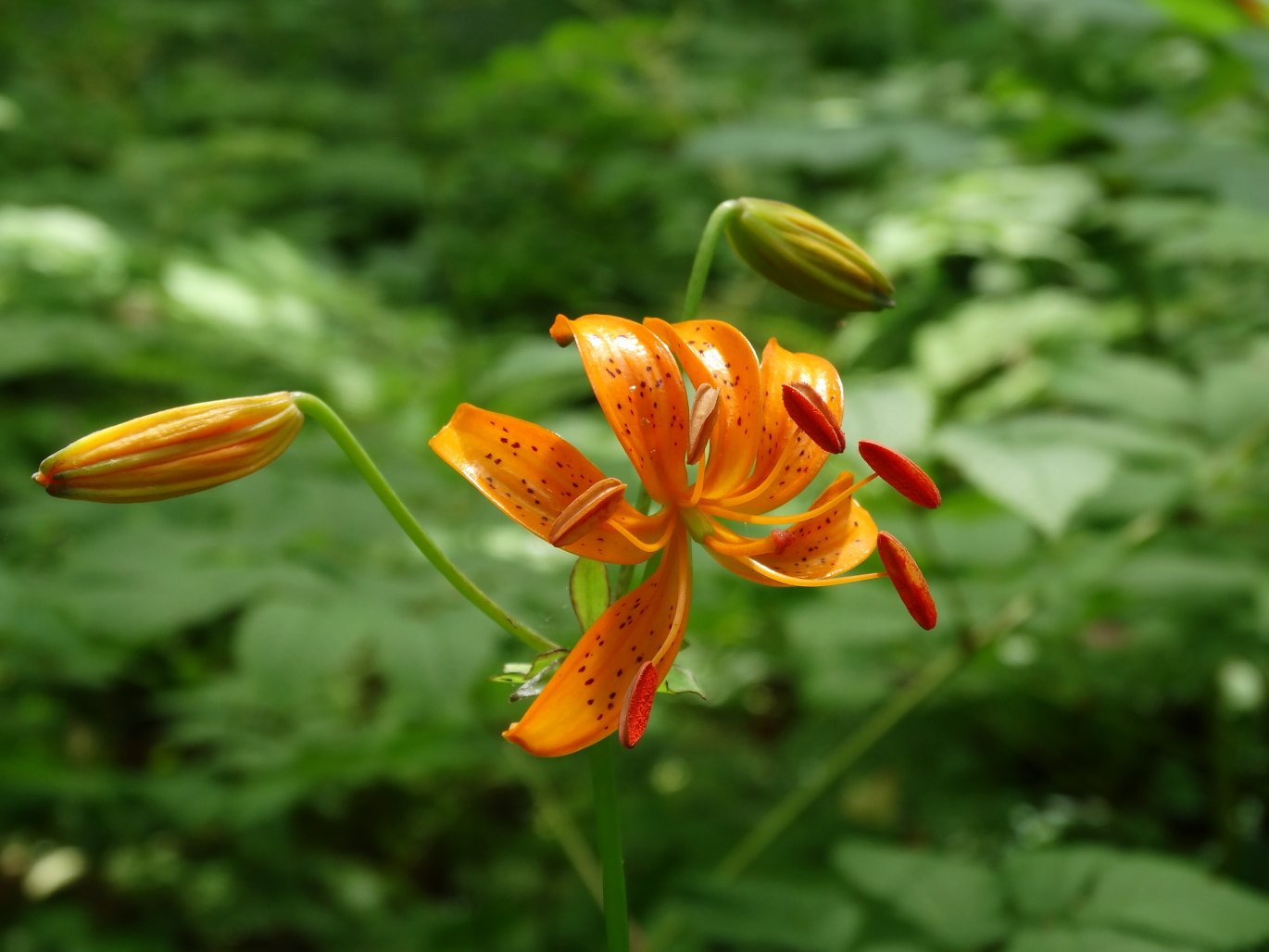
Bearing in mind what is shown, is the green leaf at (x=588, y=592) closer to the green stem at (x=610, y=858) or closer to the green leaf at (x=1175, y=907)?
the green stem at (x=610, y=858)

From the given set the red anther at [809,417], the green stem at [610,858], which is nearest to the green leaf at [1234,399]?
the red anther at [809,417]

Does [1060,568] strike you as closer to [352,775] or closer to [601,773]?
[601,773]

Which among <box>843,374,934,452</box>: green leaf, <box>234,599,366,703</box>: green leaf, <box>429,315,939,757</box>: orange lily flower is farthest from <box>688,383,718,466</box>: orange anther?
<box>234,599,366,703</box>: green leaf

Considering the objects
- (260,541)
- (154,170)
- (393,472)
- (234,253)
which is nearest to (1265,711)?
(393,472)

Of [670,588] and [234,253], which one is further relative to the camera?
[234,253]

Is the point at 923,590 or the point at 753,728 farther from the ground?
the point at 923,590

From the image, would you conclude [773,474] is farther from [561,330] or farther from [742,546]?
[561,330]
